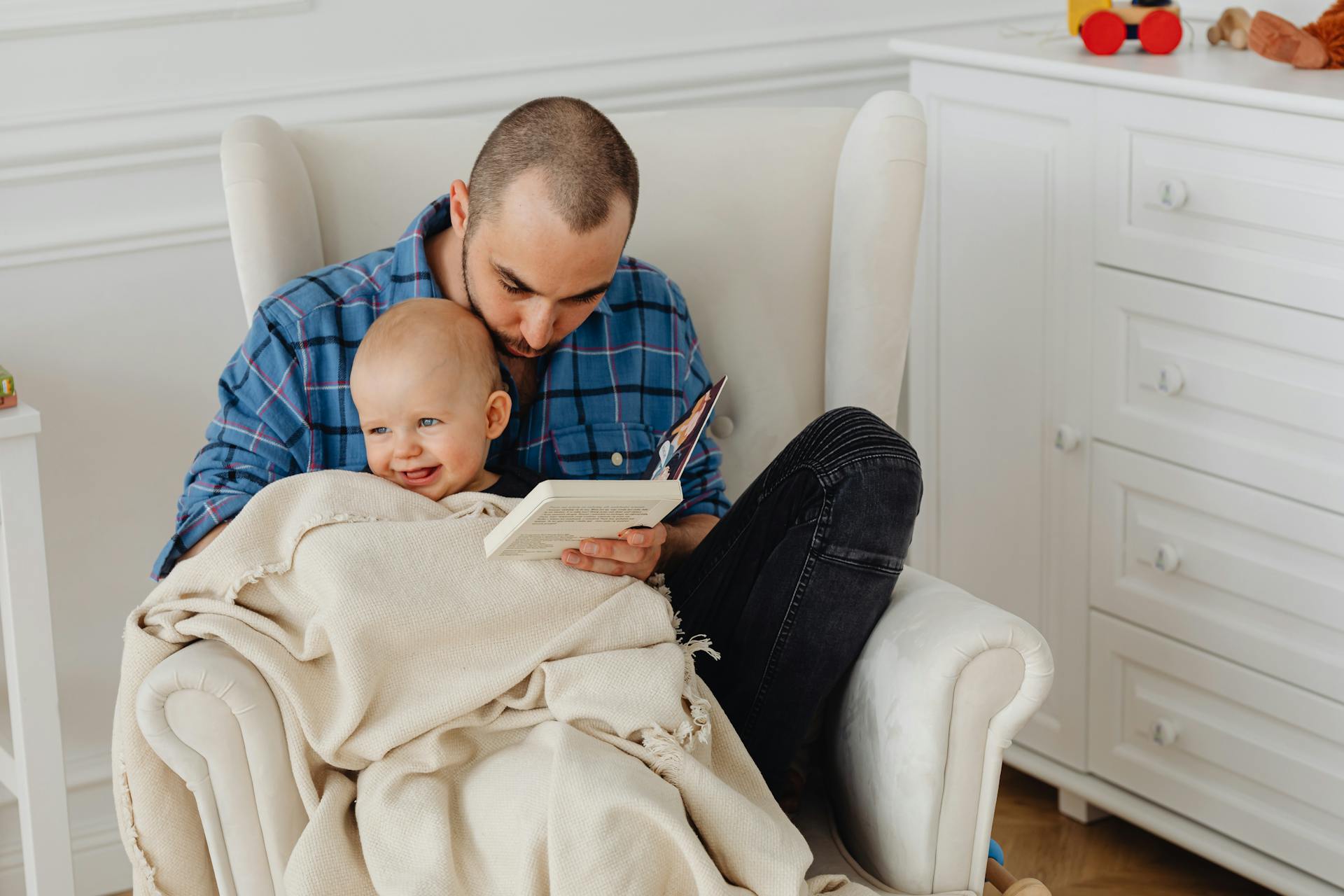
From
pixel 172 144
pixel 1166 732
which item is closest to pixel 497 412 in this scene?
pixel 172 144

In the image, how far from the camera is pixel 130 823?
47.3 inches

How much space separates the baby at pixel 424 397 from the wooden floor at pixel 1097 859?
1.07 m

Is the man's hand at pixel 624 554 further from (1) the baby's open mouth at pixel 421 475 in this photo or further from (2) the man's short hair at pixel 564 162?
(2) the man's short hair at pixel 564 162

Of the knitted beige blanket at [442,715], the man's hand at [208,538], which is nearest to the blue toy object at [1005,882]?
the knitted beige blanket at [442,715]

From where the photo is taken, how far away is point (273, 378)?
1431mm

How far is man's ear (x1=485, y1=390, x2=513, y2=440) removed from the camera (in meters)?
1.38

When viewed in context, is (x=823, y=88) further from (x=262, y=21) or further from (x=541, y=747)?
(x=541, y=747)

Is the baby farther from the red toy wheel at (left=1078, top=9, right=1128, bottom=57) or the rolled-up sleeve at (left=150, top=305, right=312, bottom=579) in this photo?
the red toy wheel at (left=1078, top=9, right=1128, bottom=57)

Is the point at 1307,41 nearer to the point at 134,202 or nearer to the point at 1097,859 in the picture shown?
the point at 1097,859

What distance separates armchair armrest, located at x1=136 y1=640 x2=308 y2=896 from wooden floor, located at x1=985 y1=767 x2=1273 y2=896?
113 centimetres

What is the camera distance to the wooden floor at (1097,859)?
76.2 inches

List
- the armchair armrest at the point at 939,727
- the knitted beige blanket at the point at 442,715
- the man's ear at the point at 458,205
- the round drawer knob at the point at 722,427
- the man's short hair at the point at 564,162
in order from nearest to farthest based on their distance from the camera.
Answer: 1. the knitted beige blanket at the point at 442,715
2. the armchair armrest at the point at 939,727
3. the man's short hair at the point at 564,162
4. the man's ear at the point at 458,205
5. the round drawer knob at the point at 722,427

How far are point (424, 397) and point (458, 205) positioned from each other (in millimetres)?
268

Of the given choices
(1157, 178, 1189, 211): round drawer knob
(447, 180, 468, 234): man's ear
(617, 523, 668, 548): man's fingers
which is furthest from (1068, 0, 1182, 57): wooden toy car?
(617, 523, 668, 548): man's fingers
